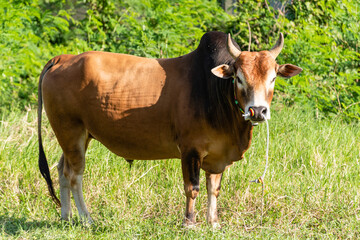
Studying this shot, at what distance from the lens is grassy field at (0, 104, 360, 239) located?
15.9 feet

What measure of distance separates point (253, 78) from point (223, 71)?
0.29 m

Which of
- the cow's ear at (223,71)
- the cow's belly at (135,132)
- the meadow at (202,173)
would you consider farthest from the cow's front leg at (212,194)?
the cow's ear at (223,71)

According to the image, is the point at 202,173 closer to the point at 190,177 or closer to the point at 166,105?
the point at 190,177

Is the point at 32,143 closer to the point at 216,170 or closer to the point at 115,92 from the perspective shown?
the point at 115,92

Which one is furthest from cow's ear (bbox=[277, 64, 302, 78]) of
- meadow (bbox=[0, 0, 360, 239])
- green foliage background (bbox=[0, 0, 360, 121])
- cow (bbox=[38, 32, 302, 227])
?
green foliage background (bbox=[0, 0, 360, 121])

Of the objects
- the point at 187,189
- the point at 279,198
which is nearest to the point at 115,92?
the point at 187,189

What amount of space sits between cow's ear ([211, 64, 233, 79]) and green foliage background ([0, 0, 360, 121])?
3452 millimetres

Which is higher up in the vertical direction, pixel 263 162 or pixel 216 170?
pixel 216 170

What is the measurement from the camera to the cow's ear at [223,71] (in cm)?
447

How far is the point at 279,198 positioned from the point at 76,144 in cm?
193

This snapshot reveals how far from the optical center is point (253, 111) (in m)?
4.20

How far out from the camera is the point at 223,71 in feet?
14.9

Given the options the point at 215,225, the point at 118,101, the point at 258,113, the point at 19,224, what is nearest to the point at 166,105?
the point at 118,101

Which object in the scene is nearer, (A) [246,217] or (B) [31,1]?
(A) [246,217]
